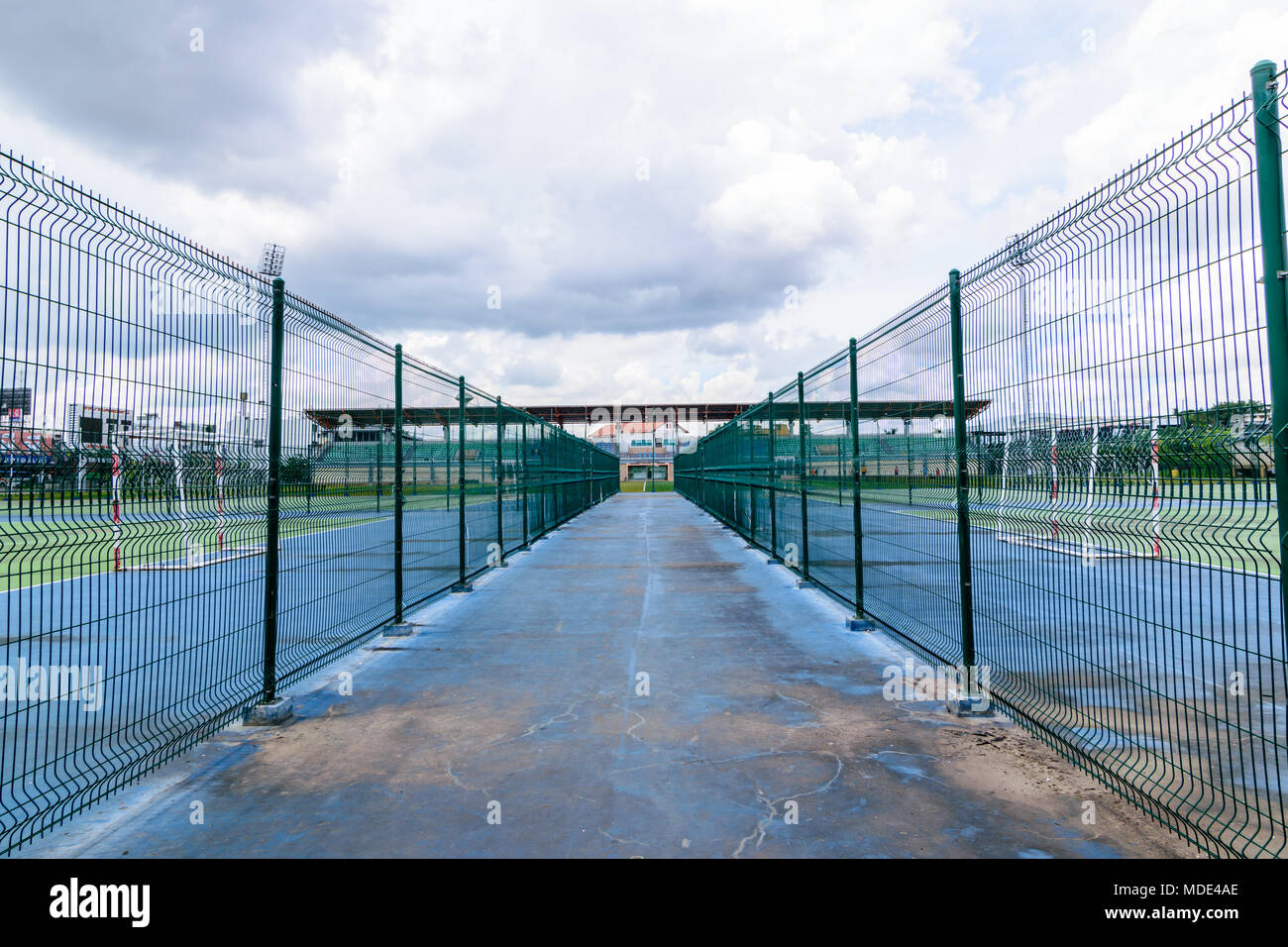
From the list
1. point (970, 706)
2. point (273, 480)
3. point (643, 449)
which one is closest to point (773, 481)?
point (970, 706)

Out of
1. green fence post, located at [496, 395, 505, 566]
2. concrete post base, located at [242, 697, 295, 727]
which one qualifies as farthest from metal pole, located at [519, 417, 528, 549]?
concrete post base, located at [242, 697, 295, 727]

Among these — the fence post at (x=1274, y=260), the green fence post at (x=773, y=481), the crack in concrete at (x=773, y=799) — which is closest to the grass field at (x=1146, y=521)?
the fence post at (x=1274, y=260)

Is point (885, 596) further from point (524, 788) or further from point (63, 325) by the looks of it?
point (63, 325)

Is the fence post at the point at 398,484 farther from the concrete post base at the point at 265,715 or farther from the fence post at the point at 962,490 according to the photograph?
the fence post at the point at 962,490

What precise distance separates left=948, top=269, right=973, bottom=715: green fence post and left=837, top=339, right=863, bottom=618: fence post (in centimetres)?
198

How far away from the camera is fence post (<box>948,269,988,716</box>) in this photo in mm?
→ 4766

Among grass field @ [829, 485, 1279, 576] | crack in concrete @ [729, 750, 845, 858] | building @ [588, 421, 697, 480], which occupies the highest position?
building @ [588, 421, 697, 480]

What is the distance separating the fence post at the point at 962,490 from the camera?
15.6 feet

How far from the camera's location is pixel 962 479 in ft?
15.7

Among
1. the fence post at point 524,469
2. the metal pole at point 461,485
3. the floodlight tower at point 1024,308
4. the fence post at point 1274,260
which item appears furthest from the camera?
the fence post at point 524,469

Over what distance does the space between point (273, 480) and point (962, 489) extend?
4585 mm

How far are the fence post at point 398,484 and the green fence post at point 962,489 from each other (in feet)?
16.2

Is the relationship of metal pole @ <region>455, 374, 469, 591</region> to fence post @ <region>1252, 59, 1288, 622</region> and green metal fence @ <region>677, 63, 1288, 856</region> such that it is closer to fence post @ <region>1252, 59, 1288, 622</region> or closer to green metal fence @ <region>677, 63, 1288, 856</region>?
green metal fence @ <region>677, 63, 1288, 856</region>
